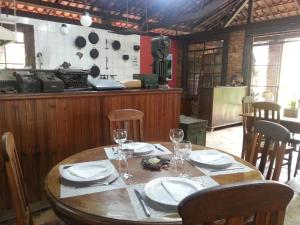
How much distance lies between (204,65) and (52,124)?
5.99 metres

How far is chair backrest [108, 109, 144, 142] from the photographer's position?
2.03 metres

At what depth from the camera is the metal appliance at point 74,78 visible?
2314mm

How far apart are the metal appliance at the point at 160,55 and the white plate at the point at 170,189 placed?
1.95 m

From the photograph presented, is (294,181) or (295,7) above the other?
(295,7)

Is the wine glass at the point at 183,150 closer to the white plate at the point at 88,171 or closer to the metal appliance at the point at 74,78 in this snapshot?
the white plate at the point at 88,171

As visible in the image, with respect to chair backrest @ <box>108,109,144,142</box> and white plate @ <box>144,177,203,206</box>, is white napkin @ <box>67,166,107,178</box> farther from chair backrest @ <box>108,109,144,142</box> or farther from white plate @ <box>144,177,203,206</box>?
chair backrest @ <box>108,109,144,142</box>

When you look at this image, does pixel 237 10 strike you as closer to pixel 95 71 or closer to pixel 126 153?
pixel 95 71

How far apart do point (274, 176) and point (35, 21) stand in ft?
16.8

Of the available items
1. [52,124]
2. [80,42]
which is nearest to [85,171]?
[52,124]

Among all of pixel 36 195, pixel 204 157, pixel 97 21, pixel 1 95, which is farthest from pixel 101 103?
pixel 97 21

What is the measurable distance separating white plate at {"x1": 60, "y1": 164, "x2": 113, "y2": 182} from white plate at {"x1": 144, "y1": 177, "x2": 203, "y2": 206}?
0.78ft

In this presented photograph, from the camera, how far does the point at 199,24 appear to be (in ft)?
24.1

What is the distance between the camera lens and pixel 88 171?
1.25m

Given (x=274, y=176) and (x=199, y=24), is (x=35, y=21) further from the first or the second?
(x=274, y=176)
